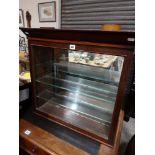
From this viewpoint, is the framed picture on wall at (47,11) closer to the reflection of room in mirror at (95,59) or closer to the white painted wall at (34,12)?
the white painted wall at (34,12)

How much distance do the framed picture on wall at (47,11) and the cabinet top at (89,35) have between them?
127 cm

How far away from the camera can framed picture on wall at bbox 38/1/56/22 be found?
1982 millimetres

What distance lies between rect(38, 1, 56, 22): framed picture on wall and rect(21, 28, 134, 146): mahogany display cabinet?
3.74 ft

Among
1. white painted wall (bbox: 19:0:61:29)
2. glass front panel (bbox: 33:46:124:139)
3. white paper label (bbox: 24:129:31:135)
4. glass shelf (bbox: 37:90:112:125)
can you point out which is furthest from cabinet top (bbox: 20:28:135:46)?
white painted wall (bbox: 19:0:61:29)

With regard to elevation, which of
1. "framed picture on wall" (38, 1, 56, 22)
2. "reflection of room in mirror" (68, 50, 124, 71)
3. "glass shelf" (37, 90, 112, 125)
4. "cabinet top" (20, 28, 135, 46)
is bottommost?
"glass shelf" (37, 90, 112, 125)

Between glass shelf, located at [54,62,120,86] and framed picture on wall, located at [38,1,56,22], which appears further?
framed picture on wall, located at [38,1,56,22]

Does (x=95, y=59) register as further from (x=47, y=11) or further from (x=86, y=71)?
(x=47, y=11)

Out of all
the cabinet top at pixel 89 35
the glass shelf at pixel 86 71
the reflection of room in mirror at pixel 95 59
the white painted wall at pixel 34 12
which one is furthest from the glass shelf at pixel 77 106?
the white painted wall at pixel 34 12

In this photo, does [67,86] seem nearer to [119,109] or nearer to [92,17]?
[119,109]

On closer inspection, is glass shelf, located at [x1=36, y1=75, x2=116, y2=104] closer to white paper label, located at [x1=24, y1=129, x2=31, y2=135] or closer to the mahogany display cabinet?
the mahogany display cabinet

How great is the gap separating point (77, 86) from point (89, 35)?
2.09 feet

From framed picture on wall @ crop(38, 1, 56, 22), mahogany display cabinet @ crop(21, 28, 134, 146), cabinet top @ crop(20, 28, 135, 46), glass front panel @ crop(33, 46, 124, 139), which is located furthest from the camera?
framed picture on wall @ crop(38, 1, 56, 22)
